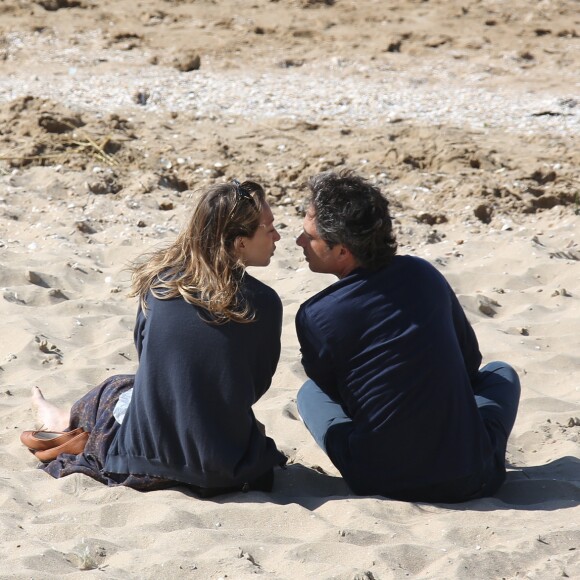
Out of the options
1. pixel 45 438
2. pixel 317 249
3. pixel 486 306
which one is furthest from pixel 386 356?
pixel 486 306

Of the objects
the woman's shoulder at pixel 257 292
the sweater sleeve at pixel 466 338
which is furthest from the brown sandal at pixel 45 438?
the sweater sleeve at pixel 466 338

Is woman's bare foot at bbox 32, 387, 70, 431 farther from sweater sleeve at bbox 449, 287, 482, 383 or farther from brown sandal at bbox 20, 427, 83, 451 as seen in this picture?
sweater sleeve at bbox 449, 287, 482, 383

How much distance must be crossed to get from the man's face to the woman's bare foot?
3.99ft

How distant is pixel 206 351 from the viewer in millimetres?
3486

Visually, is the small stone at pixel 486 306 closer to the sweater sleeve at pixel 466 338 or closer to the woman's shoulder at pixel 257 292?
the sweater sleeve at pixel 466 338

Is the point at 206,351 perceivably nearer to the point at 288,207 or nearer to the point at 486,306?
the point at 486,306

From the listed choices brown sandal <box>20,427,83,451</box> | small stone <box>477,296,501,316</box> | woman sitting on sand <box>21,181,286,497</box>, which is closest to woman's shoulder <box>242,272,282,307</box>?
woman sitting on sand <box>21,181,286,497</box>

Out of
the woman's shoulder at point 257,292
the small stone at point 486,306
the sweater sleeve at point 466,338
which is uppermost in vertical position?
the woman's shoulder at point 257,292

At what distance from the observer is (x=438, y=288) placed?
3525mm

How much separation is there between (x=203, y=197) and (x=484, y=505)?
4.53ft

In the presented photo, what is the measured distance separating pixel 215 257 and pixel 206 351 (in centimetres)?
30

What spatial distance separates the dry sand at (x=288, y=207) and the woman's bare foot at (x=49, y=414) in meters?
0.12

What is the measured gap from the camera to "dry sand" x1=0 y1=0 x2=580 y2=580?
10.8ft

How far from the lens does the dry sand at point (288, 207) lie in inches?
129
